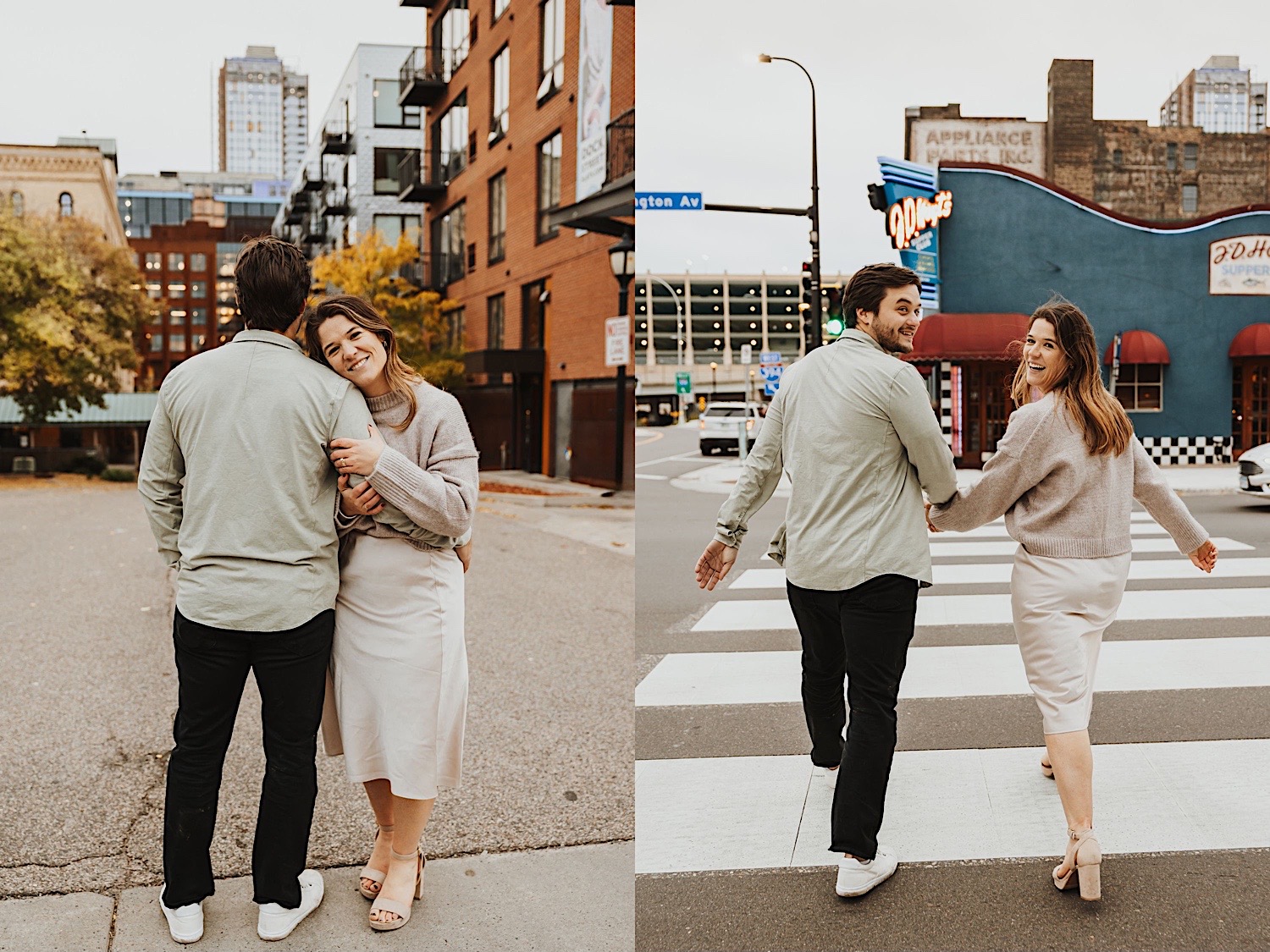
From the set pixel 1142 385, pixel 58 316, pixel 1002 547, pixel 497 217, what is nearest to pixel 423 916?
pixel 1002 547

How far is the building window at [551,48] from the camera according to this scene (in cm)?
2519

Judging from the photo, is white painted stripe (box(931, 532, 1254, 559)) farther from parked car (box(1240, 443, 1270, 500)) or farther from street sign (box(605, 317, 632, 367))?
street sign (box(605, 317, 632, 367))

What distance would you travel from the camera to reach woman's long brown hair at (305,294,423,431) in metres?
3.28

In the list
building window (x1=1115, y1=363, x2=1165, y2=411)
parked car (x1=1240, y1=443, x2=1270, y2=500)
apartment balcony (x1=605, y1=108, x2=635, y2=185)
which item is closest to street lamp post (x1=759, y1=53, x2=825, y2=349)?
apartment balcony (x1=605, y1=108, x2=635, y2=185)

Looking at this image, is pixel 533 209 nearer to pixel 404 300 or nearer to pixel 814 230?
pixel 404 300

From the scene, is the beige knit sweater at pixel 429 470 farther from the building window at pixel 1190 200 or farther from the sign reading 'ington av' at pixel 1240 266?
the building window at pixel 1190 200

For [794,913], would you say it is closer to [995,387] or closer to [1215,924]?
[1215,924]

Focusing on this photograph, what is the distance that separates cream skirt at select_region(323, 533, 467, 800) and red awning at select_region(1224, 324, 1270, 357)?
25.9 metres

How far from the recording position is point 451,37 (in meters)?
35.1

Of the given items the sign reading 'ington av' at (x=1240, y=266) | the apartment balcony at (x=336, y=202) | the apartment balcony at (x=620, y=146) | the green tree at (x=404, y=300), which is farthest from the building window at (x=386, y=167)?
the sign reading 'ington av' at (x=1240, y=266)

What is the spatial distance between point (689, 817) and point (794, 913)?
0.81 m

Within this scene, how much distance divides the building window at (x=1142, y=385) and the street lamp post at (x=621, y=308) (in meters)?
11.7

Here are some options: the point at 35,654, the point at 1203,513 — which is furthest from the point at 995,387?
the point at 35,654

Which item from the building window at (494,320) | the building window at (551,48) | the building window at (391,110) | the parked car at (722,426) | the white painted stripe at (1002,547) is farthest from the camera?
the building window at (391,110)
